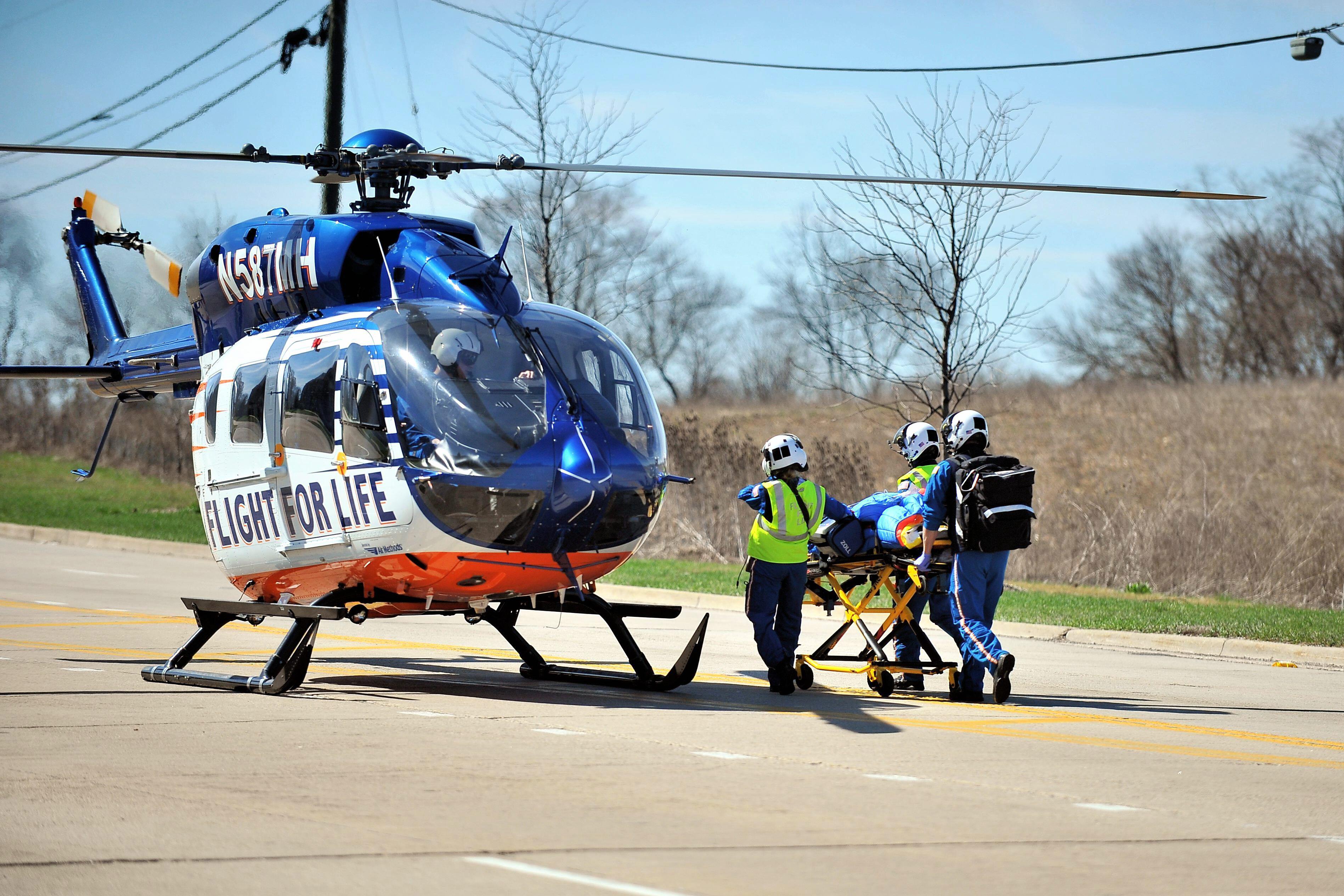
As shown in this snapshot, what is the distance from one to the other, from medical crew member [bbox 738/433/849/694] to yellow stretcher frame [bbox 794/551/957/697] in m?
0.36

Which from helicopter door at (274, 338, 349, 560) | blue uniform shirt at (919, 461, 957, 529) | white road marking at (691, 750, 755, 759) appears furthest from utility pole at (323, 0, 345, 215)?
white road marking at (691, 750, 755, 759)

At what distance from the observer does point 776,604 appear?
11.4 m

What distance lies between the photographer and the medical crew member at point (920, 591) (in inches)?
462

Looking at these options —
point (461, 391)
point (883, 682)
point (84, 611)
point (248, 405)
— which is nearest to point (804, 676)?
point (883, 682)

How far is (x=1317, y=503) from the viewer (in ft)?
104

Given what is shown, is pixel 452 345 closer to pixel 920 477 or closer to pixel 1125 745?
pixel 920 477

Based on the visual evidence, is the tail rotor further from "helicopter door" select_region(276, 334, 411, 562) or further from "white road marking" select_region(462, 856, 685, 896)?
"white road marking" select_region(462, 856, 685, 896)

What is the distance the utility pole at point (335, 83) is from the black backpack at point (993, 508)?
15617mm

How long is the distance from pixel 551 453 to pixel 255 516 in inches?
119

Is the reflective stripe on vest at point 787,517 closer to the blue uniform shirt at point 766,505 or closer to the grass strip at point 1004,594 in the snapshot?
the blue uniform shirt at point 766,505

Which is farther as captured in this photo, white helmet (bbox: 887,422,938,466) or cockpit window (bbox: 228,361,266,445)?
white helmet (bbox: 887,422,938,466)

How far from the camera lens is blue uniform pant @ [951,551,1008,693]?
10.9 metres

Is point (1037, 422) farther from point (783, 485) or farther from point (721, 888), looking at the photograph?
point (721, 888)

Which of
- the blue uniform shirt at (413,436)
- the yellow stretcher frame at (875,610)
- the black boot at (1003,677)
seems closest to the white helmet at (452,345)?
the blue uniform shirt at (413,436)
